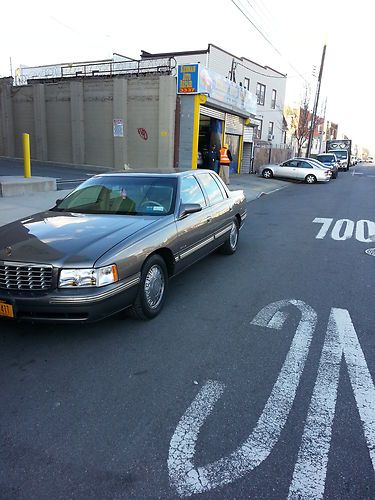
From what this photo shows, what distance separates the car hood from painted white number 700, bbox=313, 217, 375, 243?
18.9 feet

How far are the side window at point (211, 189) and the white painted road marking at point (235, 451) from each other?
118 inches

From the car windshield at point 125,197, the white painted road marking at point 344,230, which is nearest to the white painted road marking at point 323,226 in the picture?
the white painted road marking at point 344,230

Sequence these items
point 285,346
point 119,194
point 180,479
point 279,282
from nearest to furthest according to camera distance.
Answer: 1. point 180,479
2. point 285,346
3. point 119,194
4. point 279,282

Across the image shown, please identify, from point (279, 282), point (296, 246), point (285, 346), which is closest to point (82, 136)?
point (296, 246)

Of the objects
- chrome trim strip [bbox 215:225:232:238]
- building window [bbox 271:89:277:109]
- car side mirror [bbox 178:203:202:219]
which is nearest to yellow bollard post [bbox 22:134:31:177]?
chrome trim strip [bbox 215:225:232:238]

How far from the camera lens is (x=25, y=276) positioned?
3.56m

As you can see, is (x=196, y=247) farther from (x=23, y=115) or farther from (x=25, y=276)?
(x=23, y=115)

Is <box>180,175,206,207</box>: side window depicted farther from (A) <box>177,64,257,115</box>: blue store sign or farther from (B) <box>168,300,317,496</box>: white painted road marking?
(A) <box>177,64,257,115</box>: blue store sign

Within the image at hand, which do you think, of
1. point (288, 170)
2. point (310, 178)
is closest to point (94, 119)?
point (288, 170)

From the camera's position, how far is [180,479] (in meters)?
2.26

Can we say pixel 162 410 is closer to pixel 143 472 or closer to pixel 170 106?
pixel 143 472

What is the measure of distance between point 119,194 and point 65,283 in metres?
1.86

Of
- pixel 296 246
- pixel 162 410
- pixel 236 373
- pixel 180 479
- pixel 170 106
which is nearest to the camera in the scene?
pixel 180 479

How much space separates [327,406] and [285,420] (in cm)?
38
